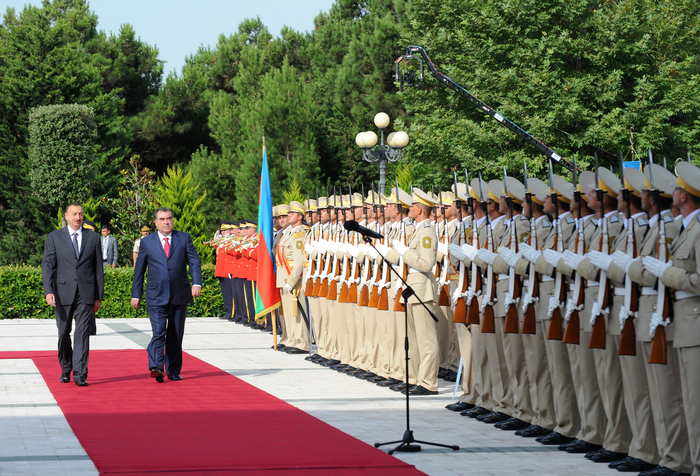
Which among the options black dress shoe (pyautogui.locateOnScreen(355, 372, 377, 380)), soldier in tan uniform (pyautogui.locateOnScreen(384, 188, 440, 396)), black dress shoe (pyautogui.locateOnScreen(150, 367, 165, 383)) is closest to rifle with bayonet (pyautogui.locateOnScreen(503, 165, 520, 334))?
soldier in tan uniform (pyautogui.locateOnScreen(384, 188, 440, 396))

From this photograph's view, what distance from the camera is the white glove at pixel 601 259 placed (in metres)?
6.29

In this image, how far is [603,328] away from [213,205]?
31869 mm

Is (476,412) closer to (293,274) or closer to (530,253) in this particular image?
(530,253)

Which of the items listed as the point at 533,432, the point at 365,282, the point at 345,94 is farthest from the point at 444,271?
the point at 345,94

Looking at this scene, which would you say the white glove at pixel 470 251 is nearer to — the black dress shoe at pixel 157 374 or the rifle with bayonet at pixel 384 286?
the rifle with bayonet at pixel 384 286

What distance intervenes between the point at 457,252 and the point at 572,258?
1887 millimetres

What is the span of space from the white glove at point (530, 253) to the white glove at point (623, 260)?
110cm

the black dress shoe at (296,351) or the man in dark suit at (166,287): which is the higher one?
the man in dark suit at (166,287)

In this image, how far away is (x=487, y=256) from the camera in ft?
26.4

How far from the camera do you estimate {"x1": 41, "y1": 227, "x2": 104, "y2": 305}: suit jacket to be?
10.3 metres

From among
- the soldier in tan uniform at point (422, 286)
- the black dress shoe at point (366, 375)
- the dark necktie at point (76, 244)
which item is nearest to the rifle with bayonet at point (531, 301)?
the soldier in tan uniform at point (422, 286)

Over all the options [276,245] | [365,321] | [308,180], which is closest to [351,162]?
[308,180]

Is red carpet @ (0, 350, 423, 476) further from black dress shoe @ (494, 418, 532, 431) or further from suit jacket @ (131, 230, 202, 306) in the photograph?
black dress shoe @ (494, 418, 532, 431)

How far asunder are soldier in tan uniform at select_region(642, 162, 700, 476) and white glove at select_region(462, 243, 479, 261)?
245cm
